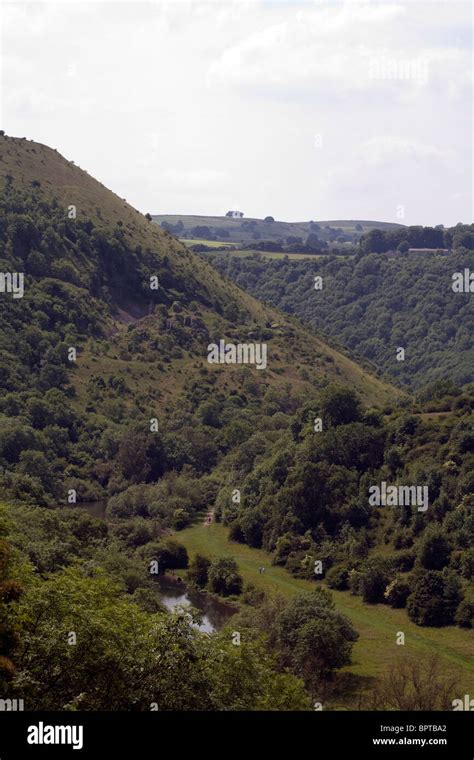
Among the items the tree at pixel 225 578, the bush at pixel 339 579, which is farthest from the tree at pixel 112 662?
the bush at pixel 339 579

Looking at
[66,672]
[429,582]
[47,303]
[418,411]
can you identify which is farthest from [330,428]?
[66,672]

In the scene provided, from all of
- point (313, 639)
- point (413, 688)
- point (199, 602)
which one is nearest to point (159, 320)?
point (199, 602)

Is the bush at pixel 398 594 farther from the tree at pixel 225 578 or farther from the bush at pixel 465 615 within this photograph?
the tree at pixel 225 578

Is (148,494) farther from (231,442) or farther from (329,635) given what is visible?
(329,635)

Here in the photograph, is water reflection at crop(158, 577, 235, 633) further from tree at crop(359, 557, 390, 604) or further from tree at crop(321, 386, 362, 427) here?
tree at crop(321, 386, 362, 427)

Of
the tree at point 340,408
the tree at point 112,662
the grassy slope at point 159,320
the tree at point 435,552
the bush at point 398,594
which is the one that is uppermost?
the grassy slope at point 159,320
